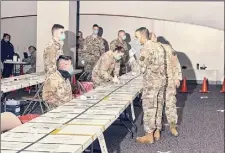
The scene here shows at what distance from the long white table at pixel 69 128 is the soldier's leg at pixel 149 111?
1.13 ft

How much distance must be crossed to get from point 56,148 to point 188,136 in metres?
3.75

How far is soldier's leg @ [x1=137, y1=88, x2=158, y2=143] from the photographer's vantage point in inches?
237

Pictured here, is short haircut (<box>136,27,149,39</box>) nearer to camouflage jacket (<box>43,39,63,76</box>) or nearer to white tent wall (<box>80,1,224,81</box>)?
camouflage jacket (<box>43,39,63,76</box>)

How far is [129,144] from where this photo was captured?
6.03 metres

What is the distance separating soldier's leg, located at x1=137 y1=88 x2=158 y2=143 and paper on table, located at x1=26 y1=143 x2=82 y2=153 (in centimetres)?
288

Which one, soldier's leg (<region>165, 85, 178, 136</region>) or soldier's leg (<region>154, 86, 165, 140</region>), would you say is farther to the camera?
soldier's leg (<region>165, 85, 178, 136</region>)

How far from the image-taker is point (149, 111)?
238 inches

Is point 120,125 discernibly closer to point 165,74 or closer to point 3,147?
point 165,74

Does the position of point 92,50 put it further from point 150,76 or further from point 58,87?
point 58,87

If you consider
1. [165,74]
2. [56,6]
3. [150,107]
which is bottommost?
[150,107]

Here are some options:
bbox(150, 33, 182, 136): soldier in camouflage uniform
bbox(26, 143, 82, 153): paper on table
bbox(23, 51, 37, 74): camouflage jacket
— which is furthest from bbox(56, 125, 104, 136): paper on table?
bbox(23, 51, 37, 74): camouflage jacket

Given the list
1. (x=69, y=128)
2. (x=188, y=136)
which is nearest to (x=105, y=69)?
(x=188, y=136)

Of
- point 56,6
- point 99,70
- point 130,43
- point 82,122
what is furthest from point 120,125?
point 130,43

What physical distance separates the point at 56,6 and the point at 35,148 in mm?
9089
